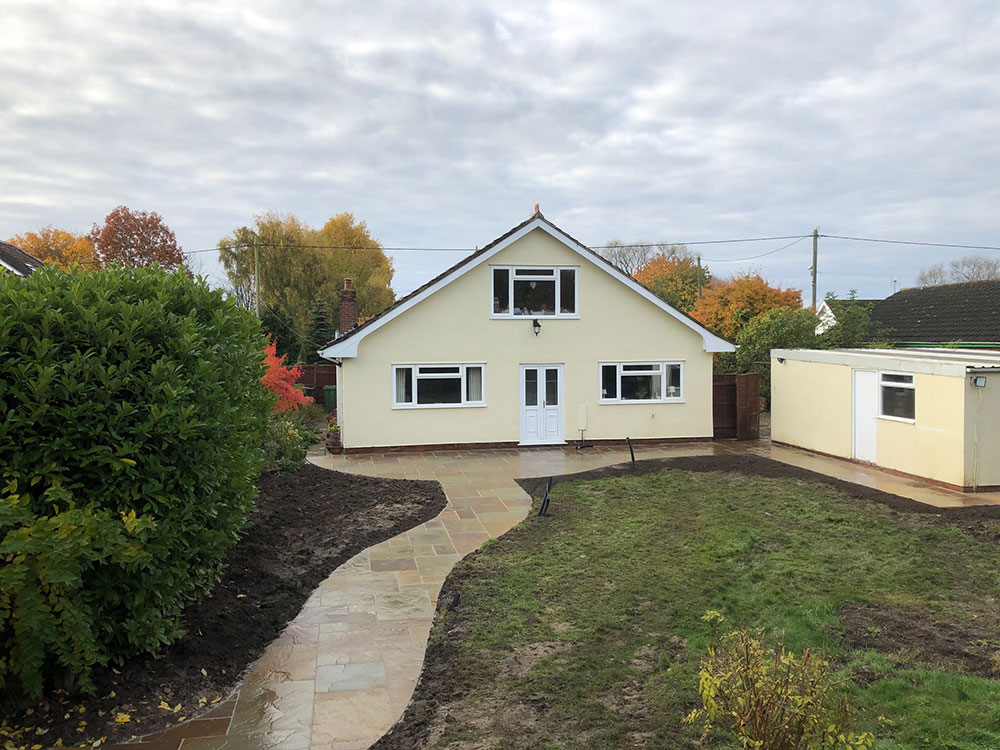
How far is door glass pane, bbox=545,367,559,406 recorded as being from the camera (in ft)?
60.2

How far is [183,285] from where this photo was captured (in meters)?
6.25

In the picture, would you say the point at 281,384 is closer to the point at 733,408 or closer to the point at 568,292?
the point at 568,292

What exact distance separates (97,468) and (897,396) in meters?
13.8

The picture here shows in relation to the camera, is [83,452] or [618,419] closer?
[83,452]

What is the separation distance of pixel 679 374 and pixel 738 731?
1590 cm

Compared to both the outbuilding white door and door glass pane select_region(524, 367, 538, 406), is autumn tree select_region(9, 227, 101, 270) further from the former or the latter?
the outbuilding white door

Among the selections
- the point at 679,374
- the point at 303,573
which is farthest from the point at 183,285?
the point at 679,374

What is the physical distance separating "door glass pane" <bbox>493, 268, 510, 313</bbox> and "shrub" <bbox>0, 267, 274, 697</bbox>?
12498 mm

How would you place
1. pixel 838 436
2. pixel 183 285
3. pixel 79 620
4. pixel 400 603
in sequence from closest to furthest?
pixel 79 620 → pixel 183 285 → pixel 400 603 → pixel 838 436

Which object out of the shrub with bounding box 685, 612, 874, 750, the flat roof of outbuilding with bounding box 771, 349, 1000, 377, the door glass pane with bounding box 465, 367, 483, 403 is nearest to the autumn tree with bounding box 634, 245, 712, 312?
the flat roof of outbuilding with bounding box 771, 349, 1000, 377

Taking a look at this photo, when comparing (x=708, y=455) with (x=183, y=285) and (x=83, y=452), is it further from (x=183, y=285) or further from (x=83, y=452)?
(x=83, y=452)

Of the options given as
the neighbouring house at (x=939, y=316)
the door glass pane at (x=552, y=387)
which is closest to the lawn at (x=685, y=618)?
the door glass pane at (x=552, y=387)

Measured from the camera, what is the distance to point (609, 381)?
1867 centimetres

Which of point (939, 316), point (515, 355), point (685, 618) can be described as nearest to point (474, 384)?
point (515, 355)
